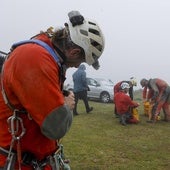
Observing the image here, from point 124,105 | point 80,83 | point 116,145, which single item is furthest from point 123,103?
point 116,145

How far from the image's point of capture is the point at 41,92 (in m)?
2.45

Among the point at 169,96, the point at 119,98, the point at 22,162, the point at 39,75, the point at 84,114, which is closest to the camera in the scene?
the point at 39,75

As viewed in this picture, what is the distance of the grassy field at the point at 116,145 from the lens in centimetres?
809

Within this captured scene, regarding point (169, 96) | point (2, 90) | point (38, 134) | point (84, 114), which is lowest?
point (84, 114)

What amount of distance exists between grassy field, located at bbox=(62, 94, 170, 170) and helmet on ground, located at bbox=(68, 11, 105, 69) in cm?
512

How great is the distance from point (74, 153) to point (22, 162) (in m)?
6.07

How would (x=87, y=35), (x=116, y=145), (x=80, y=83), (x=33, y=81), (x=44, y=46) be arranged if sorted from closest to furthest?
1. (x=33, y=81)
2. (x=44, y=46)
3. (x=87, y=35)
4. (x=116, y=145)
5. (x=80, y=83)

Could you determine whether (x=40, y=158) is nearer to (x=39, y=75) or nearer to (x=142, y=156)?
(x=39, y=75)

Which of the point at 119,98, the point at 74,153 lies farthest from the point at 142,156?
the point at 119,98

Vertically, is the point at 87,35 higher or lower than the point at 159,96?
higher

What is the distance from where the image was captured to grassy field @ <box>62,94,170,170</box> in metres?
8.09

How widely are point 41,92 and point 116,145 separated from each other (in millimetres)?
7670

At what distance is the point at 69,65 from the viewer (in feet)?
9.50

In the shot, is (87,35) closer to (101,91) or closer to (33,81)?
(33,81)
